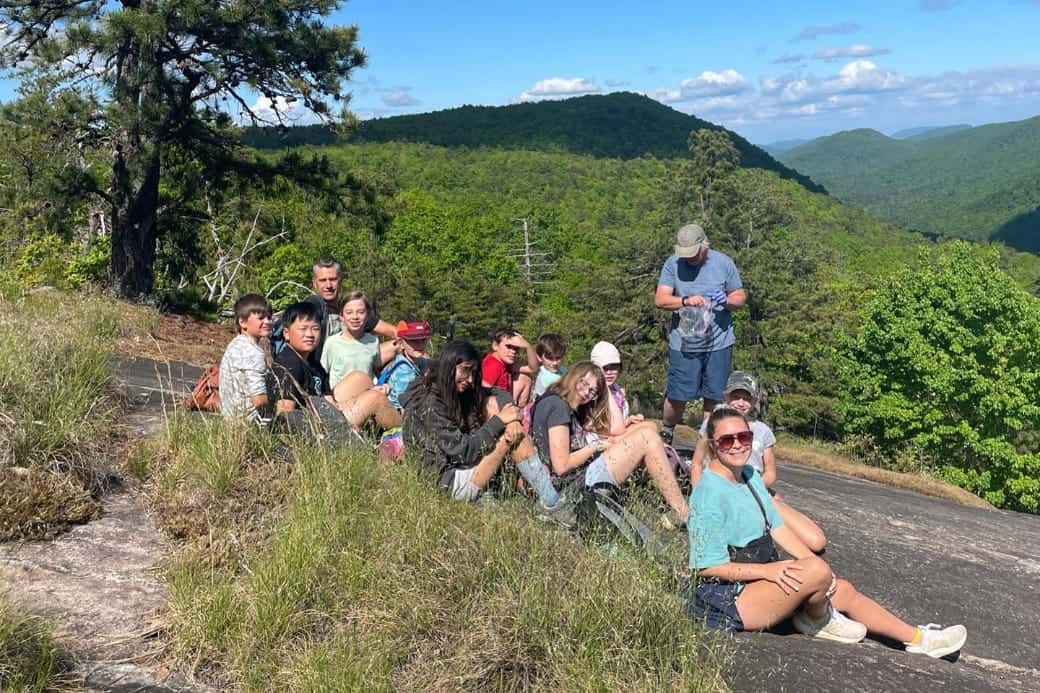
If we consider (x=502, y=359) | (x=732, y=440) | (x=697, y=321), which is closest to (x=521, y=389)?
(x=502, y=359)

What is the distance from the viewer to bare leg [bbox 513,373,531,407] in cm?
640

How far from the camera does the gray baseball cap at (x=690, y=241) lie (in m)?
6.43

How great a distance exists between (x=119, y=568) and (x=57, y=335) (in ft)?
7.24

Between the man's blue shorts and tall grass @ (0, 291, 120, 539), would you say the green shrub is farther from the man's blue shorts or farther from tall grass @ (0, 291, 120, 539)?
tall grass @ (0, 291, 120, 539)

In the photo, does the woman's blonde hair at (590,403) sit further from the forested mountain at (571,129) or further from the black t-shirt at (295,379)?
the forested mountain at (571,129)

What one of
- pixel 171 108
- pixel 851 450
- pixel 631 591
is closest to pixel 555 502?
pixel 631 591

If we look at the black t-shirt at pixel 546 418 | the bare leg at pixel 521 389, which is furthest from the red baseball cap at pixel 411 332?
the black t-shirt at pixel 546 418

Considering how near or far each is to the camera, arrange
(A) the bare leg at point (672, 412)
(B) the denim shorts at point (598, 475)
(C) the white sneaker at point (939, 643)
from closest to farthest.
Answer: (C) the white sneaker at point (939, 643) → (B) the denim shorts at point (598, 475) → (A) the bare leg at point (672, 412)

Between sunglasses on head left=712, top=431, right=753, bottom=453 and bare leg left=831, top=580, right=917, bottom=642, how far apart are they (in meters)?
0.86

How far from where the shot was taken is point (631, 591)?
131 inches

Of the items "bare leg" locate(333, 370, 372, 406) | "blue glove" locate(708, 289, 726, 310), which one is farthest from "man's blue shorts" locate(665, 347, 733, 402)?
"bare leg" locate(333, 370, 372, 406)

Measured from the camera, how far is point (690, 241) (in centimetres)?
644

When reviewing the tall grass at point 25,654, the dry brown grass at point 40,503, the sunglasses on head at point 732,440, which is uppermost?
the sunglasses on head at point 732,440

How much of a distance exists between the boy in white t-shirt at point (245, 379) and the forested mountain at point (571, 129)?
101939mm
